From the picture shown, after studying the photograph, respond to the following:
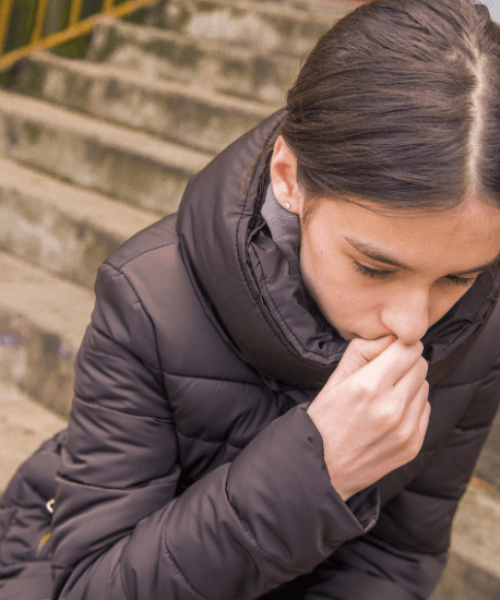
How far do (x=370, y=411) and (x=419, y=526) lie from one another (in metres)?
0.47

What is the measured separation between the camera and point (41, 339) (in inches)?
76.7

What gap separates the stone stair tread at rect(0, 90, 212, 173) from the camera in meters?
2.42

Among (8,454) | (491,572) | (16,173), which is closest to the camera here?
(491,572)

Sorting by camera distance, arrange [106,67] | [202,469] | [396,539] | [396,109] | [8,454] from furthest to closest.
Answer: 1. [106,67]
2. [8,454]
3. [396,539]
4. [202,469]
5. [396,109]

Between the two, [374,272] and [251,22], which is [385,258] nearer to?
[374,272]

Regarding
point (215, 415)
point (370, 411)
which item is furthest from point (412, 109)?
point (215, 415)

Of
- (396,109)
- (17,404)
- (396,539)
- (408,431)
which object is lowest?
(17,404)

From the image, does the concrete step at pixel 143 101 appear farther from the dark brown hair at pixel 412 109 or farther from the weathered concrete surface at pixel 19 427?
the dark brown hair at pixel 412 109

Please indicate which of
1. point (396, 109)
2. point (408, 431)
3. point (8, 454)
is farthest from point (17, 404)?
point (396, 109)

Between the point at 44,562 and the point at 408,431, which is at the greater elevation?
the point at 408,431

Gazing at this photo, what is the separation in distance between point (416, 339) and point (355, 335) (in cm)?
10

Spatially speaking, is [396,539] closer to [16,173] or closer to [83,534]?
[83,534]

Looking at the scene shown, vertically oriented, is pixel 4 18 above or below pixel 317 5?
below

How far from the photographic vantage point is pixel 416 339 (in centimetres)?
90
